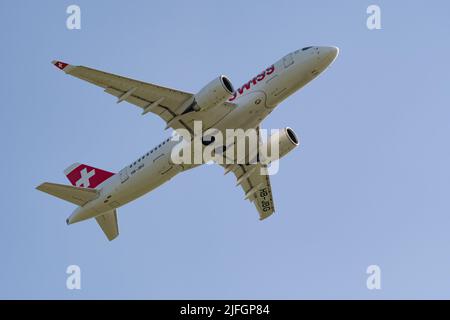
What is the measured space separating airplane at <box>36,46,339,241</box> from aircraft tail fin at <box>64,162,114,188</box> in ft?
0.31

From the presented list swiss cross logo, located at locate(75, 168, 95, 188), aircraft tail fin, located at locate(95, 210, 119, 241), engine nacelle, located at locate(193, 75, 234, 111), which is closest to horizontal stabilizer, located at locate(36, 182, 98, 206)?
swiss cross logo, located at locate(75, 168, 95, 188)

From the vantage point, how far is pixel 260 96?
52.1 metres

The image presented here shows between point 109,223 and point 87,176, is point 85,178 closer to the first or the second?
point 87,176

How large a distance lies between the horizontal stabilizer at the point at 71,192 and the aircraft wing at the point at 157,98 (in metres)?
7.58

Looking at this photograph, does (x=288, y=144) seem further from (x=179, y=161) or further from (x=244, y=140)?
(x=179, y=161)

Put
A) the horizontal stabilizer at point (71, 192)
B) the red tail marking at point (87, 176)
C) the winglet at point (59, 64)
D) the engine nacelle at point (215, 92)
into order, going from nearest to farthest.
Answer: the winglet at point (59, 64), the engine nacelle at point (215, 92), the horizontal stabilizer at point (71, 192), the red tail marking at point (87, 176)

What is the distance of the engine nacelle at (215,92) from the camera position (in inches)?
1982

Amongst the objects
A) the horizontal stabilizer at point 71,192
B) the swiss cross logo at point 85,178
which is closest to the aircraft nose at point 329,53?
the horizontal stabilizer at point 71,192

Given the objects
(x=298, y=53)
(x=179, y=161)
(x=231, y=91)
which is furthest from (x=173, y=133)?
(x=298, y=53)

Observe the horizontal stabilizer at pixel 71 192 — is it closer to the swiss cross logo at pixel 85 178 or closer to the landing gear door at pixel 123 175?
the landing gear door at pixel 123 175

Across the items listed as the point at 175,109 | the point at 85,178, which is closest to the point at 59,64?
the point at 175,109

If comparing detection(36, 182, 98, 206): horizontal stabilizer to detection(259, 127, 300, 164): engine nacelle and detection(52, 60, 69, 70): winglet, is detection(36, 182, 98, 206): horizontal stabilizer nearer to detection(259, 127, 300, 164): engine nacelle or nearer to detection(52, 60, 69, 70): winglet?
detection(52, 60, 69, 70): winglet

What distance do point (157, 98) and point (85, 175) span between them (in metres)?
10.3

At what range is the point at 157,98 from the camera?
52.6 metres
